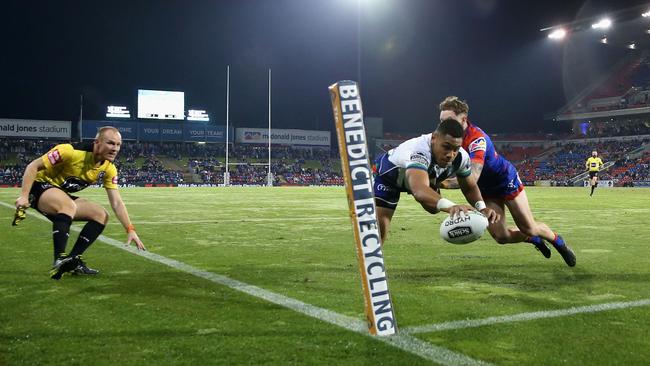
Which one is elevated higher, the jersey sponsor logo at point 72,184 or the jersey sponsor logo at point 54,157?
the jersey sponsor logo at point 54,157

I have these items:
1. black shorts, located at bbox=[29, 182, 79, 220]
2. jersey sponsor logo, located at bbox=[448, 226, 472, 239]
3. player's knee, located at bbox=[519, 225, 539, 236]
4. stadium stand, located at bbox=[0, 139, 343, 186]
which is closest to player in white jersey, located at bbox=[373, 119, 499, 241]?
jersey sponsor logo, located at bbox=[448, 226, 472, 239]

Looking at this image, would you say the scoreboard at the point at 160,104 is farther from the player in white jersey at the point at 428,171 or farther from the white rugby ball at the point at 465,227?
the white rugby ball at the point at 465,227

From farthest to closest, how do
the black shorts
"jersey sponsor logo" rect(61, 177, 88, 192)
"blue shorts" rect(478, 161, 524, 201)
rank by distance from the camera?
1. "blue shorts" rect(478, 161, 524, 201)
2. "jersey sponsor logo" rect(61, 177, 88, 192)
3. the black shorts

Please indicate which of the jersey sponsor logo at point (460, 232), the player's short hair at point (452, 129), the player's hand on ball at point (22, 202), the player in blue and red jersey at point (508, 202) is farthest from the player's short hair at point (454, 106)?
the player's hand on ball at point (22, 202)

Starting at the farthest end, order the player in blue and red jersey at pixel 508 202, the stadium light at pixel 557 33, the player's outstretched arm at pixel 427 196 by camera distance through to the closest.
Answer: the stadium light at pixel 557 33 < the player in blue and red jersey at pixel 508 202 < the player's outstretched arm at pixel 427 196

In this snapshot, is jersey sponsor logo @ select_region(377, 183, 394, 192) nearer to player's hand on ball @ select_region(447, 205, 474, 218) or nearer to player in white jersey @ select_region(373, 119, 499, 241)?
player in white jersey @ select_region(373, 119, 499, 241)

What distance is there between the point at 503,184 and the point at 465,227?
3126 mm

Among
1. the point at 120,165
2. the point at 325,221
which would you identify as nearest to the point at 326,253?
the point at 325,221

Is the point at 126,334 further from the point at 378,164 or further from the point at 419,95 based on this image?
the point at 419,95

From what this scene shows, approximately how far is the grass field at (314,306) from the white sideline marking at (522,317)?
0.02 meters

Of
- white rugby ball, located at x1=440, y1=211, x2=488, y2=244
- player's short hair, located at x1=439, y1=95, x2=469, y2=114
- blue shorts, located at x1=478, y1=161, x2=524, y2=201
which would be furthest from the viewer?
Result: blue shorts, located at x1=478, y1=161, x2=524, y2=201

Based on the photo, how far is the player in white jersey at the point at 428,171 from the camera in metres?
4.16

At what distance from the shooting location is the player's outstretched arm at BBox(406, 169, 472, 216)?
142 inches

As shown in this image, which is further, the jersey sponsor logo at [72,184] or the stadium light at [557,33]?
the stadium light at [557,33]
